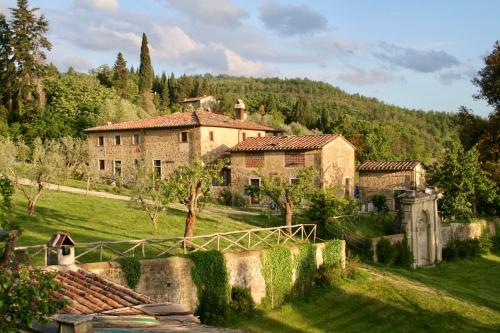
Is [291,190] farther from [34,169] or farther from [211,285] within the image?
[34,169]

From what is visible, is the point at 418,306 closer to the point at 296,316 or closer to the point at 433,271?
the point at 296,316

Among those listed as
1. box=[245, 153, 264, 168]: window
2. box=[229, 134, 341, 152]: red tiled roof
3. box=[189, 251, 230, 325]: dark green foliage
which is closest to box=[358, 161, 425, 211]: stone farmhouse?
box=[229, 134, 341, 152]: red tiled roof

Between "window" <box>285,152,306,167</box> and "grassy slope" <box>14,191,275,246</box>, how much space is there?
21.0 ft

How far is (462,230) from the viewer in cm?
3356

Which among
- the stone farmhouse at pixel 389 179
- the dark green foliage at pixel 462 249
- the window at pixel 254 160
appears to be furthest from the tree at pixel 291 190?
the stone farmhouse at pixel 389 179

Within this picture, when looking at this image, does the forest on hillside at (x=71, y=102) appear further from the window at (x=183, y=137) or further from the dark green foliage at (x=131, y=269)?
the dark green foliage at (x=131, y=269)

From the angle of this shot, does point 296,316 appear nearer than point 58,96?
Yes

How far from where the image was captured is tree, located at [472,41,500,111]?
125 ft

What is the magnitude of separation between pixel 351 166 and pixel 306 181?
1218 cm

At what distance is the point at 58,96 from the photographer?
55.6m

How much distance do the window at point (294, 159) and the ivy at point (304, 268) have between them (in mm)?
13651

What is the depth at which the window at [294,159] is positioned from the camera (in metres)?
35.4

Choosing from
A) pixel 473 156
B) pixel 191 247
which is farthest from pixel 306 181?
pixel 473 156

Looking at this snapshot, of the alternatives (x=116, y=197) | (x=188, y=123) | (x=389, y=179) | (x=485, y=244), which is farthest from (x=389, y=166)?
(x=116, y=197)
